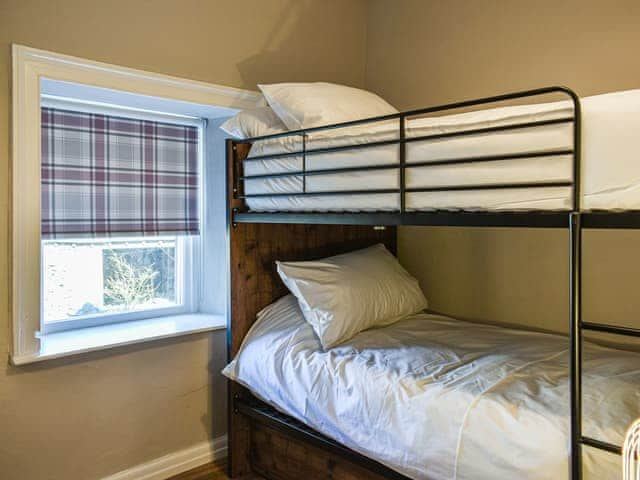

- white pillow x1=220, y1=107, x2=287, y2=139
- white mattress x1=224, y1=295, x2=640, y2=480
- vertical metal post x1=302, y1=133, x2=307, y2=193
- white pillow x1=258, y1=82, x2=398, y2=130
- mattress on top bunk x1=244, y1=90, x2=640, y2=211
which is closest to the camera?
mattress on top bunk x1=244, y1=90, x2=640, y2=211

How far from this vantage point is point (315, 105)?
2014 mm

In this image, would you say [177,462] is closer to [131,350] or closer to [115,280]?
[131,350]

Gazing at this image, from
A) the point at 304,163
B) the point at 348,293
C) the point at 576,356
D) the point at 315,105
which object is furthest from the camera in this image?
→ the point at 348,293

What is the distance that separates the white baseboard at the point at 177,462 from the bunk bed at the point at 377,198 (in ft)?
0.74

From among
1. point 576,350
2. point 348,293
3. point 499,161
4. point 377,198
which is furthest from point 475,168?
point 348,293

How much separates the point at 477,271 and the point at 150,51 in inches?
73.3

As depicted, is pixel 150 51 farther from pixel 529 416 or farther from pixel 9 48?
pixel 529 416

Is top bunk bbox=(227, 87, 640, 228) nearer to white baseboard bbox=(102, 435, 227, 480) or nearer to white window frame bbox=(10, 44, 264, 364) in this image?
white window frame bbox=(10, 44, 264, 364)

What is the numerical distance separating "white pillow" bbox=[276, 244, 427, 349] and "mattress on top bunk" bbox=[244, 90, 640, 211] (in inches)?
15.5

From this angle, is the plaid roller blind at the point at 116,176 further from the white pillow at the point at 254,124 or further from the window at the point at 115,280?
the white pillow at the point at 254,124

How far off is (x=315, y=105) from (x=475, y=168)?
81 cm

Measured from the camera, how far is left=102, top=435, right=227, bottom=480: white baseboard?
2310 millimetres

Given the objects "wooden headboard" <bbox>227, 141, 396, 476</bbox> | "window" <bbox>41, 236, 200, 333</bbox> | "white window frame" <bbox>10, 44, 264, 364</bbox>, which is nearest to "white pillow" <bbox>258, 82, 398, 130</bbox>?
"wooden headboard" <bbox>227, 141, 396, 476</bbox>

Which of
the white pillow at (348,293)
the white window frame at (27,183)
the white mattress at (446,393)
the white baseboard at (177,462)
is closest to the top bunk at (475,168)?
the white pillow at (348,293)
